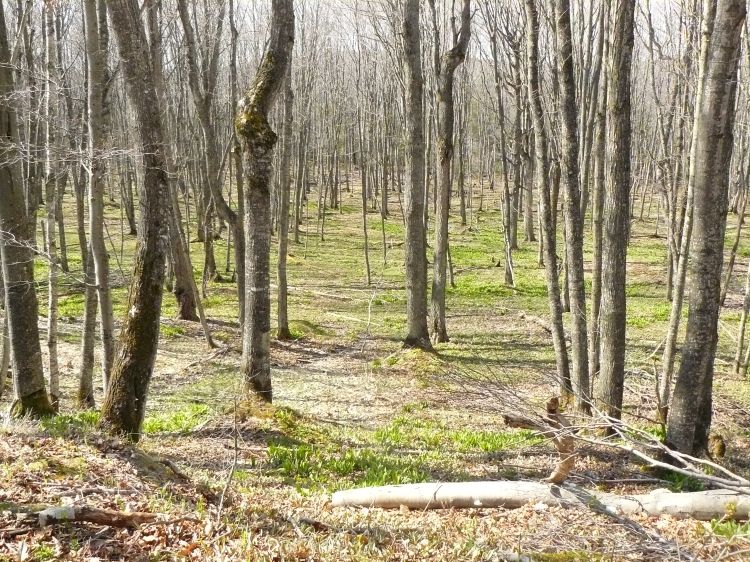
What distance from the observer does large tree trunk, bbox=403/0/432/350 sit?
1177 centimetres

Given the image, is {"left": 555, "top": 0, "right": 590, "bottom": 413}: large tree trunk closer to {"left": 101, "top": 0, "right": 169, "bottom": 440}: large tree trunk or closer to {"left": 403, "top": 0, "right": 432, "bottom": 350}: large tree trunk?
{"left": 403, "top": 0, "right": 432, "bottom": 350}: large tree trunk

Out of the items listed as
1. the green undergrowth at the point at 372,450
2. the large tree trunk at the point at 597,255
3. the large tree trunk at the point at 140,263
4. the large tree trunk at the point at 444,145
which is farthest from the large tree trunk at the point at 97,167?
the large tree trunk at the point at 444,145

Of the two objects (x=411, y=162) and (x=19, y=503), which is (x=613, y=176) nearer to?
(x=411, y=162)

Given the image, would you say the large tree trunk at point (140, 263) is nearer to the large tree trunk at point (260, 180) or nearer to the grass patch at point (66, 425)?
the grass patch at point (66, 425)

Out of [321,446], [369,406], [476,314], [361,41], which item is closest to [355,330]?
[476,314]

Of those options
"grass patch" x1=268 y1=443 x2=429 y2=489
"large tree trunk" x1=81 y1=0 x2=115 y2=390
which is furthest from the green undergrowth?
"large tree trunk" x1=81 y1=0 x2=115 y2=390

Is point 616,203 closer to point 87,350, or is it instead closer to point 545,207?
point 545,207

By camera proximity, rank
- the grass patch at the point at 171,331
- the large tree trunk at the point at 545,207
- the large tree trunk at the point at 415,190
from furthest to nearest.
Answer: the grass patch at the point at 171,331, the large tree trunk at the point at 415,190, the large tree trunk at the point at 545,207

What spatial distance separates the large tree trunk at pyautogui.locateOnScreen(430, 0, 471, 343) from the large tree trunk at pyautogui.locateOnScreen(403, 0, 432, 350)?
2.69 feet

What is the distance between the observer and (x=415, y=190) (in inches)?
476

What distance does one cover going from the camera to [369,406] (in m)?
9.34

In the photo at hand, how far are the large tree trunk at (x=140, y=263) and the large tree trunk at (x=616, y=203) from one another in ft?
15.5

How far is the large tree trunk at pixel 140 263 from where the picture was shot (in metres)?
5.65

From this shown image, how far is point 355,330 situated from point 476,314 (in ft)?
11.5
